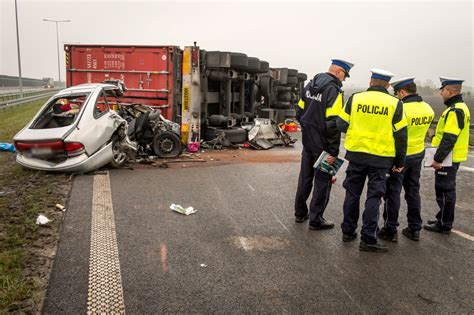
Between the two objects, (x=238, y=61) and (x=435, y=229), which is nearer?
(x=435, y=229)

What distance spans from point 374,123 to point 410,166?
0.95 m

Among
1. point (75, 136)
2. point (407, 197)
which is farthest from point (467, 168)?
point (75, 136)

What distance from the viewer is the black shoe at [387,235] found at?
14.7ft

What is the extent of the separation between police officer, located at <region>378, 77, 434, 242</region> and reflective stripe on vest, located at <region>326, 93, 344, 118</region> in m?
0.60

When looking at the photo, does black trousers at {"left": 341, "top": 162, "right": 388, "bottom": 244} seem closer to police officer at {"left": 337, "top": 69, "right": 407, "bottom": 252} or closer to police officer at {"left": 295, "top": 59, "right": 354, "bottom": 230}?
police officer at {"left": 337, "top": 69, "right": 407, "bottom": 252}

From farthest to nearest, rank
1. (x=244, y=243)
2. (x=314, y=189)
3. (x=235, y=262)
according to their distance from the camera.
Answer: (x=314, y=189) < (x=244, y=243) < (x=235, y=262)

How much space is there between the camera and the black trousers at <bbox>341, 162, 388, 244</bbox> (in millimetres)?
4125

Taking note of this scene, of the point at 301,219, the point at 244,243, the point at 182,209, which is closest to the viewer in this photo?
the point at 244,243

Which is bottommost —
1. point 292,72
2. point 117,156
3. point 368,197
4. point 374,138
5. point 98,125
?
point 117,156

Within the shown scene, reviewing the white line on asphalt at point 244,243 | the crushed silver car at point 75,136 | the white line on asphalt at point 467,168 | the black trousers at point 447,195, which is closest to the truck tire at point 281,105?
the white line on asphalt at point 467,168

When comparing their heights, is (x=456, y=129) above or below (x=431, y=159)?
above

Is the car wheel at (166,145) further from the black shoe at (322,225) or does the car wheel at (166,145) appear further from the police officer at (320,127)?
the black shoe at (322,225)

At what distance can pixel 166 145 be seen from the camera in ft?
29.6

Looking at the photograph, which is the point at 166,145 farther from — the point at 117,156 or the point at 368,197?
the point at 368,197
